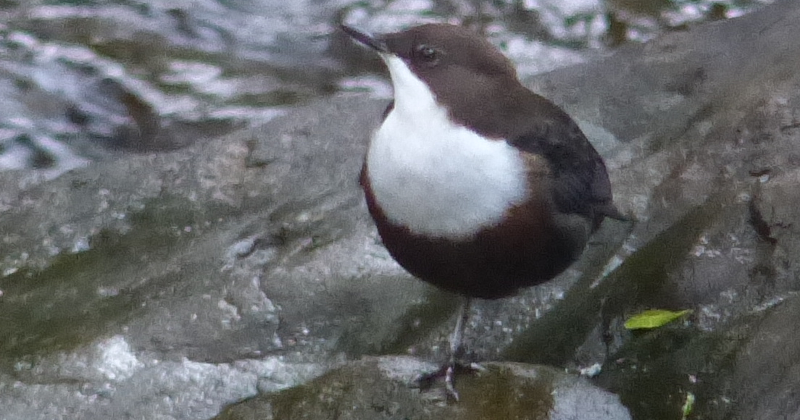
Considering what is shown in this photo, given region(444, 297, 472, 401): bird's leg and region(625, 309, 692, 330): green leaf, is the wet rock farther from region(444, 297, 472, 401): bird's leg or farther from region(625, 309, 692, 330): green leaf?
region(625, 309, 692, 330): green leaf

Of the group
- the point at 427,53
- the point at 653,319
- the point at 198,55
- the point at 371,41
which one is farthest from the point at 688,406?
the point at 198,55

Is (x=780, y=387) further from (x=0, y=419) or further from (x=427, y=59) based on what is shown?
(x=0, y=419)

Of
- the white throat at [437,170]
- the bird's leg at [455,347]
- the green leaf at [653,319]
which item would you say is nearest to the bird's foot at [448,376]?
the bird's leg at [455,347]

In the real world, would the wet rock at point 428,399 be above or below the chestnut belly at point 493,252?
below

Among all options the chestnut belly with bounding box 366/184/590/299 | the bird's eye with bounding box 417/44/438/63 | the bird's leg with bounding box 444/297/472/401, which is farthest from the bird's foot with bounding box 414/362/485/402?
the bird's eye with bounding box 417/44/438/63

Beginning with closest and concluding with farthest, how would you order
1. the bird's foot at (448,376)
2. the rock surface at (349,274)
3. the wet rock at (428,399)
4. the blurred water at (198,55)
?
the wet rock at (428,399) → the bird's foot at (448,376) → the rock surface at (349,274) → the blurred water at (198,55)

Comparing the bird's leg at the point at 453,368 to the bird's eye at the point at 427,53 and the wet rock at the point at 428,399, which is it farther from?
A: the bird's eye at the point at 427,53

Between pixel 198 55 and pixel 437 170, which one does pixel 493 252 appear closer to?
pixel 437 170
